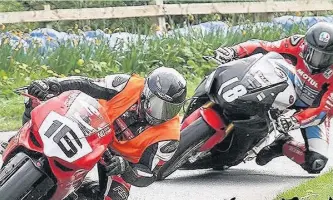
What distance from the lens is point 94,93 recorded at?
6.80 metres

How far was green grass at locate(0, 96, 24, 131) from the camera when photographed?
10906 millimetres

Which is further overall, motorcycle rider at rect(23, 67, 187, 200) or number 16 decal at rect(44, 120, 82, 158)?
motorcycle rider at rect(23, 67, 187, 200)

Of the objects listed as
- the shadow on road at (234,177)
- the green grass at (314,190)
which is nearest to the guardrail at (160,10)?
the shadow on road at (234,177)

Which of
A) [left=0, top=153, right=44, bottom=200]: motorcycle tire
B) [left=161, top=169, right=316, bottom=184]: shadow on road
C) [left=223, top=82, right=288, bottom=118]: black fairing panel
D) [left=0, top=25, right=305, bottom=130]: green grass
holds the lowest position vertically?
[left=0, top=25, right=305, bottom=130]: green grass

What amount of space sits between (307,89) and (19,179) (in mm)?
3886

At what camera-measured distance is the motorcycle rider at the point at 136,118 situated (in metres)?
6.43

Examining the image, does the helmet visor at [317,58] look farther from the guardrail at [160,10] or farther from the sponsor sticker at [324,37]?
the guardrail at [160,10]

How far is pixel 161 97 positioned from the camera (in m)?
6.39

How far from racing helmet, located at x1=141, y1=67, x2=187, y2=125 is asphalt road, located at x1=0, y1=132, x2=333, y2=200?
158 centimetres

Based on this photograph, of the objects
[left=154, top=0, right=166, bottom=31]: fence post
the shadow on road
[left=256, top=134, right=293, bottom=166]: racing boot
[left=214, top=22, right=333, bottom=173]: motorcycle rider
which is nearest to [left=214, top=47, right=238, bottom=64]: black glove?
[left=214, top=22, right=333, bottom=173]: motorcycle rider

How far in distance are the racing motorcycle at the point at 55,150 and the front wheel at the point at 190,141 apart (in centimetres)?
199


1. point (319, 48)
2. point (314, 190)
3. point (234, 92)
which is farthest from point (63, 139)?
point (319, 48)

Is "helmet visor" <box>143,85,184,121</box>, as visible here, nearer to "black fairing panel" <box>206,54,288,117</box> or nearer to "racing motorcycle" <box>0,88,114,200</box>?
"racing motorcycle" <box>0,88,114,200</box>

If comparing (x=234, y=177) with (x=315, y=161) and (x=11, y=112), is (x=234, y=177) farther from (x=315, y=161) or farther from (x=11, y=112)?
(x=11, y=112)
